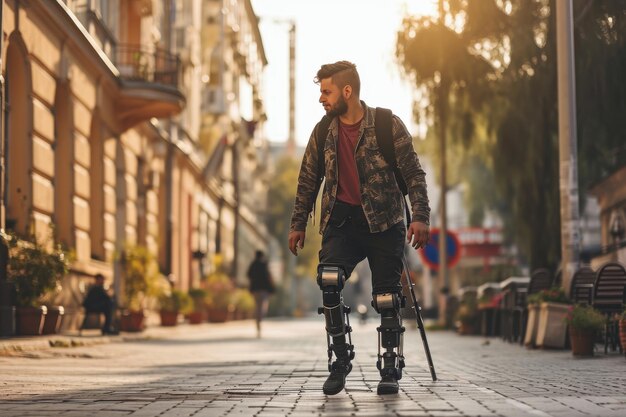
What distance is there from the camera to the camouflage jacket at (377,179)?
7.92m

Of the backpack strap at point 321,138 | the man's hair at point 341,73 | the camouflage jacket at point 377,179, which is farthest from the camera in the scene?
the backpack strap at point 321,138

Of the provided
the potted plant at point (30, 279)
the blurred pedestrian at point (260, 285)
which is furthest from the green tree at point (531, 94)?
the potted plant at point (30, 279)

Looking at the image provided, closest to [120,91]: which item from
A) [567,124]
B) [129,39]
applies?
[129,39]

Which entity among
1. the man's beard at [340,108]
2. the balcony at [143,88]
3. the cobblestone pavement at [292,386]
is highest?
the balcony at [143,88]

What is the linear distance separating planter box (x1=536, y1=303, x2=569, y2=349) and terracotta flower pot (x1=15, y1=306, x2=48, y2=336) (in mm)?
6653

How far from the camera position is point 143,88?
2655 centimetres

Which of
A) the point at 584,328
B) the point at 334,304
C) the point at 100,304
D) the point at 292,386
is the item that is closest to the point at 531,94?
the point at 584,328

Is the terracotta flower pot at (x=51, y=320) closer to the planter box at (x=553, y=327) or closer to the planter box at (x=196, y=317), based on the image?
the planter box at (x=553, y=327)

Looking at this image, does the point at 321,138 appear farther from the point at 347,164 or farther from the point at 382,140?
the point at 382,140

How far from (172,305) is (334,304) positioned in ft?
68.6

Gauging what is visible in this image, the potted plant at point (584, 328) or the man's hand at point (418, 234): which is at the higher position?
the man's hand at point (418, 234)

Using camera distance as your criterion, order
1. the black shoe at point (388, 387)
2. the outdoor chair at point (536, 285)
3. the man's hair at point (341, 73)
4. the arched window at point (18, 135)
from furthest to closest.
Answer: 1. the arched window at point (18, 135)
2. the outdoor chair at point (536, 285)
3. the man's hair at point (341, 73)
4. the black shoe at point (388, 387)

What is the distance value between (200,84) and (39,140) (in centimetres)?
2356

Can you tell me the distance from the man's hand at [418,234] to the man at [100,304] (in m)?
13.6
